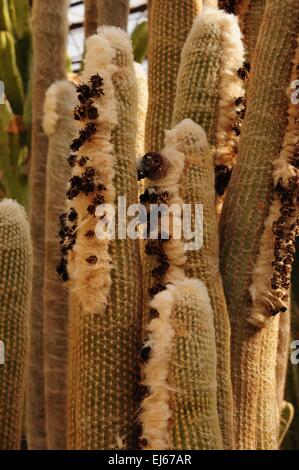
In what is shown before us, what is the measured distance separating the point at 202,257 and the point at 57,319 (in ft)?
3.68

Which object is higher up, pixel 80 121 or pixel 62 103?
pixel 62 103

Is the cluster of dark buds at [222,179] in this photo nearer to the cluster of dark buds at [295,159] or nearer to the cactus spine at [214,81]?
the cactus spine at [214,81]

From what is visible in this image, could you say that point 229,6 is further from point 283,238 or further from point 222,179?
point 283,238

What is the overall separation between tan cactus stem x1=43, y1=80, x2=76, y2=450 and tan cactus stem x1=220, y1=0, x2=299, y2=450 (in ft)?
3.15

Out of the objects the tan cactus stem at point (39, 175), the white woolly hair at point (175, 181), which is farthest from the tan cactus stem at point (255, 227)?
the tan cactus stem at point (39, 175)

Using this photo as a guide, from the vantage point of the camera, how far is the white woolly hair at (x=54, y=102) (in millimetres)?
2936

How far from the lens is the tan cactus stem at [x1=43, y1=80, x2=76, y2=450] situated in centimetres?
281

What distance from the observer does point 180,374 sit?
165cm

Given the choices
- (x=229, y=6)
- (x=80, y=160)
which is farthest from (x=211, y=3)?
(x=80, y=160)

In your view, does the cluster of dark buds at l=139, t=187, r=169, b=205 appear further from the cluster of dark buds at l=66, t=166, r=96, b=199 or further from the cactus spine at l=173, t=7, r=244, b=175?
the cactus spine at l=173, t=7, r=244, b=175
